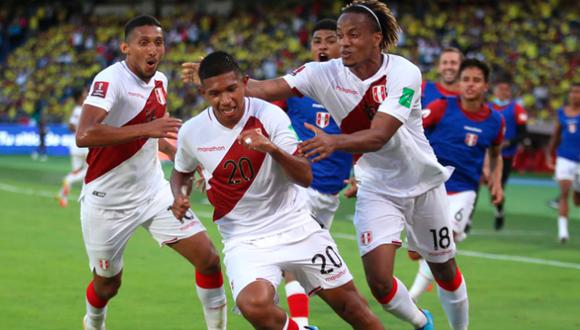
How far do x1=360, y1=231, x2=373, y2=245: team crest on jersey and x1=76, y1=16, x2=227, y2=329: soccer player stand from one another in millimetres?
1163

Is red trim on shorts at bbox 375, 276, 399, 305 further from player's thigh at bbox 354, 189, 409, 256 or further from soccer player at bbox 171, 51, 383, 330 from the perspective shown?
soccer player at bbox 171, 51, 383, 330

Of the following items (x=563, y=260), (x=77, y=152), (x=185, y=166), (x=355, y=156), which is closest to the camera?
(x=185, y=166)

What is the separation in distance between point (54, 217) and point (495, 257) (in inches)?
309

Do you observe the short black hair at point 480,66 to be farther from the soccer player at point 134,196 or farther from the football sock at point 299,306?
the soccer player at point 134,196

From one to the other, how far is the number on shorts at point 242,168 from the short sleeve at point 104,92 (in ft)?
4.63

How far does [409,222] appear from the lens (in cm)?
789

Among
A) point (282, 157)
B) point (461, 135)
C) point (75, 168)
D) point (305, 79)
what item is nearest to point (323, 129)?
point (461, 135)

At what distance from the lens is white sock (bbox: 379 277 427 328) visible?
298 inches

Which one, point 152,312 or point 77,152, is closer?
point 152,312

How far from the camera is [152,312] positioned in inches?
392

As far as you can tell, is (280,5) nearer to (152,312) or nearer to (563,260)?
(563,260)

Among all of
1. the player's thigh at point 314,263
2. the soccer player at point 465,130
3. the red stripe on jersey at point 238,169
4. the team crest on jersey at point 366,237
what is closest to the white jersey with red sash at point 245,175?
the red stripe on jersey at point 238,169

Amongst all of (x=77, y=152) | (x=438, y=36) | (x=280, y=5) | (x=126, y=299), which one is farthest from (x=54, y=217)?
(x=280, y=5)

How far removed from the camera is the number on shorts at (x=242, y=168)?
6711 mm
